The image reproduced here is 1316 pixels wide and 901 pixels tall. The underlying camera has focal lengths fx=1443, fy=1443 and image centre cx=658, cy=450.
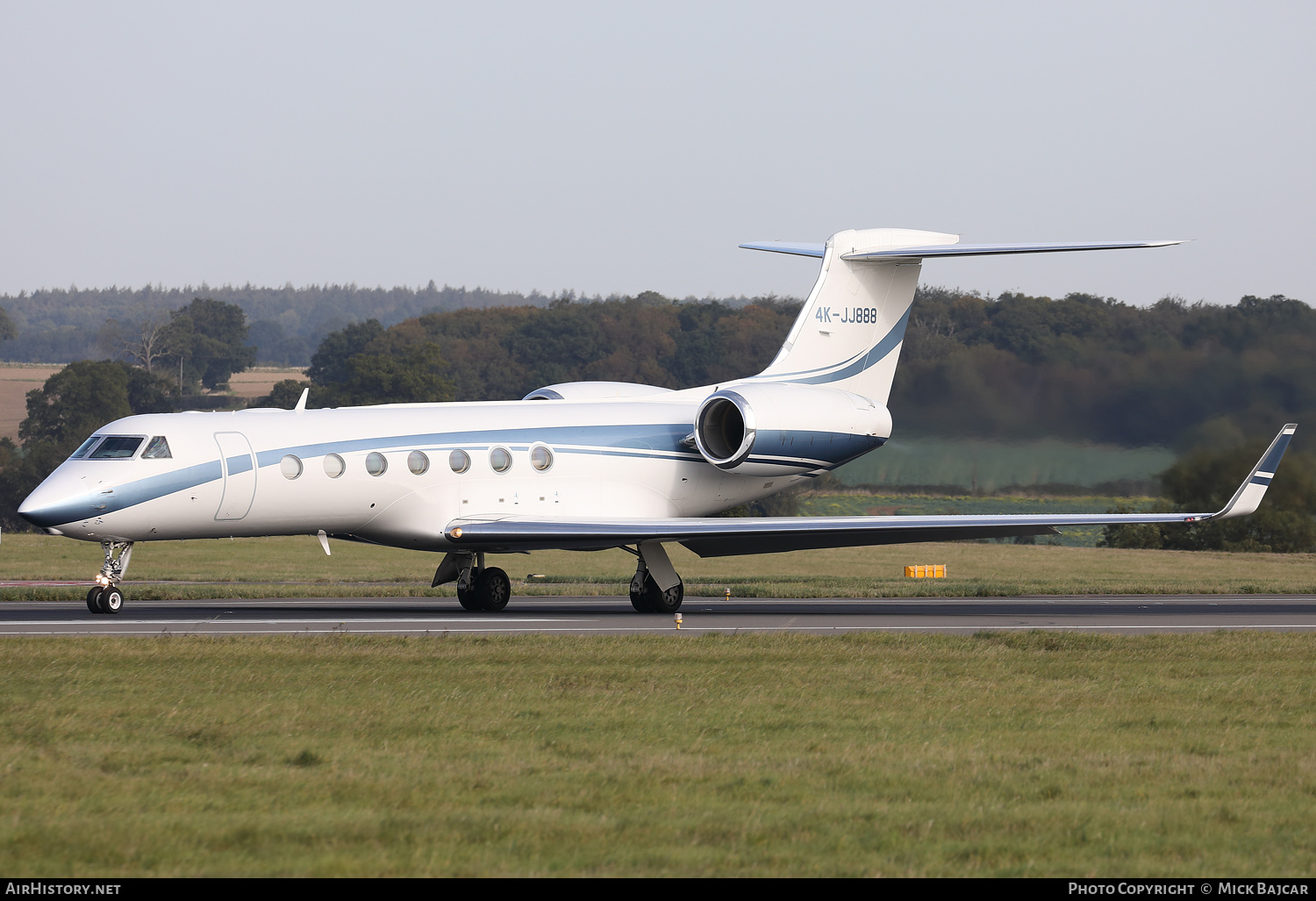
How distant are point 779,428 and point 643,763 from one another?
15.8 m

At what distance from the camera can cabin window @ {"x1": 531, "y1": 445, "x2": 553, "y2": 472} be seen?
77.7 feet

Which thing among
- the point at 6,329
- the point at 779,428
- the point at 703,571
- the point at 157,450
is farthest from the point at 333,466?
the point at 6,329

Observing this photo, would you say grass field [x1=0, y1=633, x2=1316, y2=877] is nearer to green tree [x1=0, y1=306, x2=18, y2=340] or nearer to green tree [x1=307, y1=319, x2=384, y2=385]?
green tree [x1=307, y1=319, x2=384, y2=385]

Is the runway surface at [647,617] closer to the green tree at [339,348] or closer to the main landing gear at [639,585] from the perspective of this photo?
the main landing gear at [639,585]

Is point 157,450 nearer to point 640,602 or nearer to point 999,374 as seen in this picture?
point 640,602

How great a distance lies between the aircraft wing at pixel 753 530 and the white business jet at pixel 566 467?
0.04 meters

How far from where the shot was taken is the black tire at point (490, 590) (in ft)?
77.4

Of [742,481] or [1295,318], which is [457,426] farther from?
[1295,318]

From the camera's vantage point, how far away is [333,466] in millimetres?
21578

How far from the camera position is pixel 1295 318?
118 ft

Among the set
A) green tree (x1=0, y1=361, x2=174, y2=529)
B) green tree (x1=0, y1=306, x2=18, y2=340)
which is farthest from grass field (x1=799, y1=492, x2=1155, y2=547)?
green tree (x1=0, y1=306, x2=18, y2=340)

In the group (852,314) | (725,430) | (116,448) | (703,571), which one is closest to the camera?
(116,448)

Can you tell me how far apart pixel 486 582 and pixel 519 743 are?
530 inches

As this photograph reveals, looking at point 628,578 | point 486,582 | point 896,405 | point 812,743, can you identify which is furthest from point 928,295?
point 812,743
